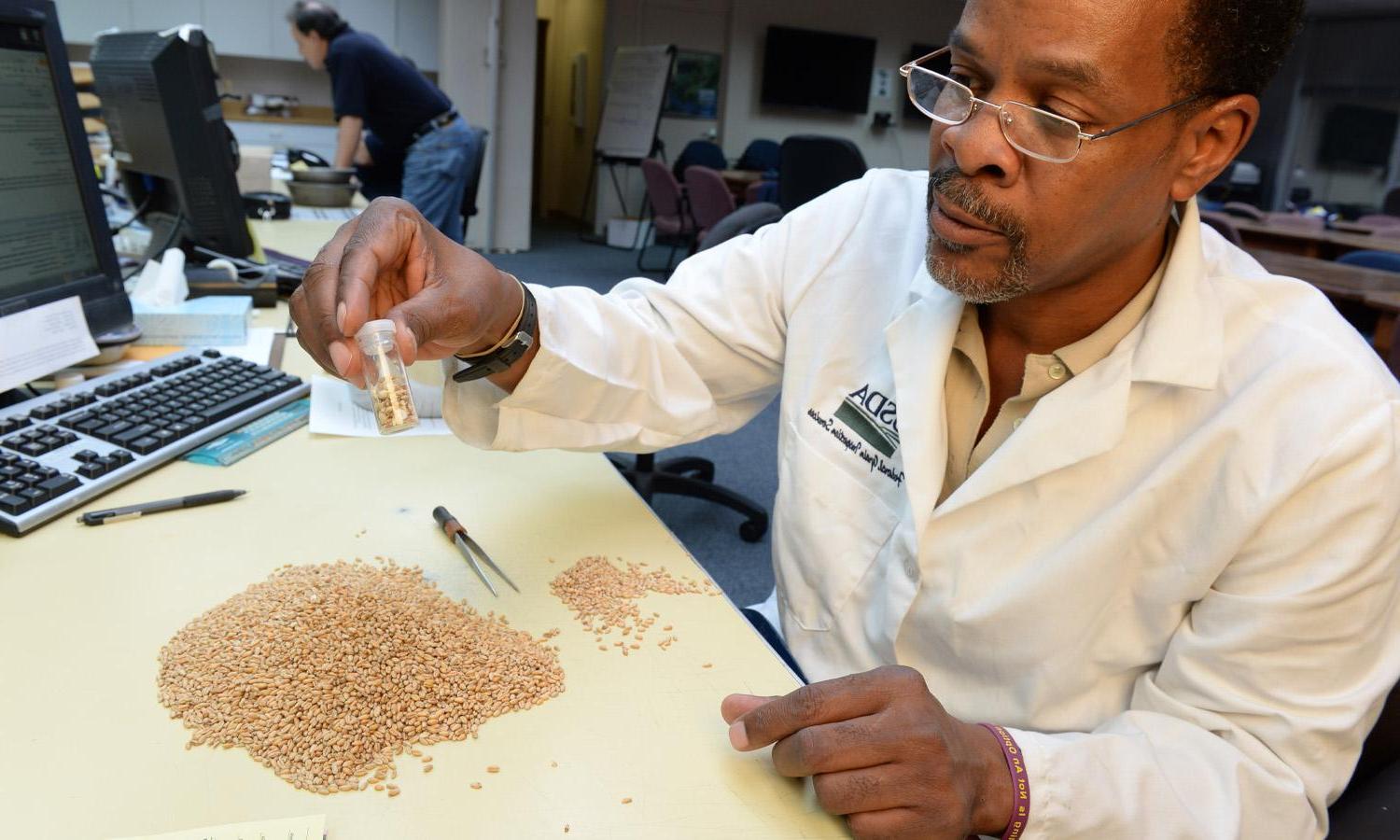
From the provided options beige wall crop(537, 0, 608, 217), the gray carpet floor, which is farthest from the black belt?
beige wall crop(537, 0, 608, 217)

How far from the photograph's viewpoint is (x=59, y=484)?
946 mm

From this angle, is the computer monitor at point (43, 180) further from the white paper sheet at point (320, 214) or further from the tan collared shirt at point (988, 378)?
the white paper sheet at point (320, 214)

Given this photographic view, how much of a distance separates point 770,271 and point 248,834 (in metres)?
0.86

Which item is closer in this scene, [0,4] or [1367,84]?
[0,4]

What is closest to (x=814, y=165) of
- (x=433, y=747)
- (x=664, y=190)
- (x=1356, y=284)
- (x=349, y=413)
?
(x=664, y=190)

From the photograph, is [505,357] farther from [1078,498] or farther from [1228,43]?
[1228,43]

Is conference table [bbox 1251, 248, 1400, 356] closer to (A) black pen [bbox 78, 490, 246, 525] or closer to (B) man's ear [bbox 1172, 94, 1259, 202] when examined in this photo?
(B) man's ear [bbox 1172, 94, 1259, 202]

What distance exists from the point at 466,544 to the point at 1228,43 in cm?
86

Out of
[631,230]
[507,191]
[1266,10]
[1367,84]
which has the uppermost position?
[1266,10]

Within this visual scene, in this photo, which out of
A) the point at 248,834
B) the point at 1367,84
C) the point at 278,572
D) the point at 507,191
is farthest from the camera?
the point at 1367,84

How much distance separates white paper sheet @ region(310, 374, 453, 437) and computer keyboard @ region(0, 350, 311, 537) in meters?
0.04

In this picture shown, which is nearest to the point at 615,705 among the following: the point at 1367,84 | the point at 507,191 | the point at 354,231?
the point at 354,231

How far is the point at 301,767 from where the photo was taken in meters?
0.65

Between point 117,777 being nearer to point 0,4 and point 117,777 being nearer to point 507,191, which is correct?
point 0,4
